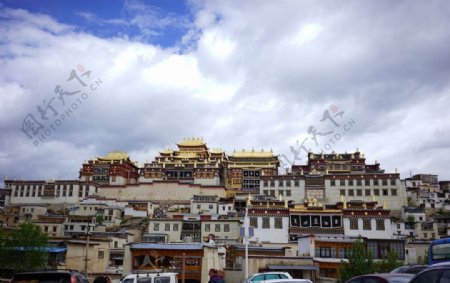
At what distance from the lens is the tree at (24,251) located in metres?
33.9

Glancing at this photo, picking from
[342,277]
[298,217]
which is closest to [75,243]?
[342,277]

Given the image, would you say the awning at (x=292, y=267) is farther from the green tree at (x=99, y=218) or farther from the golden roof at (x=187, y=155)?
the golden roof at (x=187, y=155)

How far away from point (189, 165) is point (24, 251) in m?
54.4

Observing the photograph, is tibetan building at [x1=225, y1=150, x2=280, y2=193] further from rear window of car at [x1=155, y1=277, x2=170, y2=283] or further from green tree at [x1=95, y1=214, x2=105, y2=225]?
rear window of car at [x1=155, y1=277, x2=170, y2=283]

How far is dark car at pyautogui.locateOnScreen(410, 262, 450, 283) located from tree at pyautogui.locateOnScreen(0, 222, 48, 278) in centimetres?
3235

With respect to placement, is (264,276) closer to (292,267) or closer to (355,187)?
(292,267)

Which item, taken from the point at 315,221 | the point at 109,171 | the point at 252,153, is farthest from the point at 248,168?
the point at 315,221

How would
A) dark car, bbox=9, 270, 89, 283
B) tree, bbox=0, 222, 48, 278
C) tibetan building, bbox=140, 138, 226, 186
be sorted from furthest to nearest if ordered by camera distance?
tibetan building, bbox=140, 138, 226, 186 → tree, bbox=0, 222, 48, 278 → dark car, bbox=9, 270, 89, 283

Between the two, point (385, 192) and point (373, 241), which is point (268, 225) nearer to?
point (373, 241)

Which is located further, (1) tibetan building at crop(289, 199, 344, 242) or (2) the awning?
(1) tibetan building at crop(289, 199, 344, 242)

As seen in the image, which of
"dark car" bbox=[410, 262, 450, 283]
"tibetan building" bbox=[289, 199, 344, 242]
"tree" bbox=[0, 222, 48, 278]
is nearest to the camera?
"dark car" bbox=[410, 262, 450, 283]

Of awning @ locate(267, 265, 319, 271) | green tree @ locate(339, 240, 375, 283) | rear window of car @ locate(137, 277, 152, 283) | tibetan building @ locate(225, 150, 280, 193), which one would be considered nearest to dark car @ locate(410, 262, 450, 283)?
rear window of car @ locate(137, 277, 152, 283)

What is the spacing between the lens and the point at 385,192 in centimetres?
7031

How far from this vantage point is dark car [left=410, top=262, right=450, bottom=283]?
6.35 m
